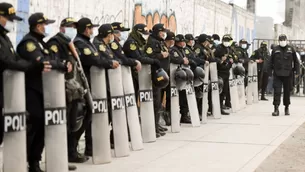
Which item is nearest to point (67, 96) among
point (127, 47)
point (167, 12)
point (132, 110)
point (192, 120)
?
point (132, 110)

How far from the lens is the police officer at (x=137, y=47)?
8969mm

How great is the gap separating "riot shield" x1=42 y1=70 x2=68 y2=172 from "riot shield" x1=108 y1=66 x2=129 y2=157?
1.54m

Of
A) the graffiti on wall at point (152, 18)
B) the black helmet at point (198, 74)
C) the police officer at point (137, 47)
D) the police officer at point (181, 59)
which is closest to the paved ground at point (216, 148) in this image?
the police officer at point (181, 59)

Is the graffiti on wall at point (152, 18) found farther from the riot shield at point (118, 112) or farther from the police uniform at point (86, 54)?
the police uniform at point (86, 54)

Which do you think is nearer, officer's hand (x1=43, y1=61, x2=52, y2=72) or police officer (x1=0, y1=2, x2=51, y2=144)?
police officer (x1=0, y1=2, x2=51, y2=144)

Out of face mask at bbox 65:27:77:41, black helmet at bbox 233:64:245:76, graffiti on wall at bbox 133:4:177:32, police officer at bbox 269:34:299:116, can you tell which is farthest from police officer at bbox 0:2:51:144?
black helmet at bbox 233:64:245:76

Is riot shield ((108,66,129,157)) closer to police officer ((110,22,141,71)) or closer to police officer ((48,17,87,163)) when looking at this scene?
police officer ((110,22,141,71))

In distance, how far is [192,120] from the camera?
457 inches

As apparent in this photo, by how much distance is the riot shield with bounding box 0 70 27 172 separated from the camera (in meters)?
5.86

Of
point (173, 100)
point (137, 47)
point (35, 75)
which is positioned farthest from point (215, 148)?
point (35, 75)

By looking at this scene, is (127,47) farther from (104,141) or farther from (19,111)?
(19,111)

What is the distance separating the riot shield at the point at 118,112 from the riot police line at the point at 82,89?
0.6 inches

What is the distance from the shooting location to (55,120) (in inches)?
250

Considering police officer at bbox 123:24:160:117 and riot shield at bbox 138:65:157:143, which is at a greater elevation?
police officer at bbox 123:24:160:117
